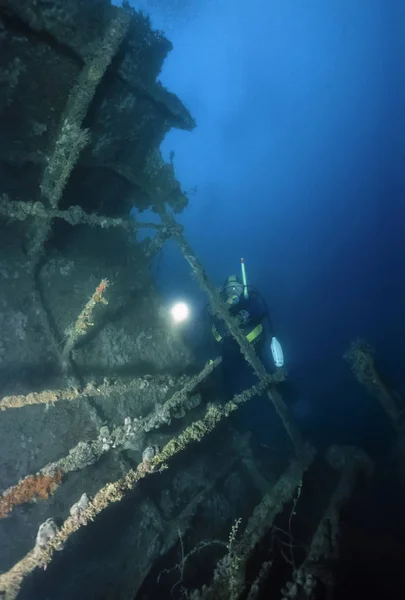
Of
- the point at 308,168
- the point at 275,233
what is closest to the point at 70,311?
the point at 275,233

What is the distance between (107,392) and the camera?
13.4 ft

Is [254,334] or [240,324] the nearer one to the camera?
[240,324]

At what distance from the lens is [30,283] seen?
529 centimetres

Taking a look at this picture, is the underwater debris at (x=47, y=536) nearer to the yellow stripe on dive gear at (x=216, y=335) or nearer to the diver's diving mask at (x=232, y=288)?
the yellow stripe on dive gear at (x=216, y=335)

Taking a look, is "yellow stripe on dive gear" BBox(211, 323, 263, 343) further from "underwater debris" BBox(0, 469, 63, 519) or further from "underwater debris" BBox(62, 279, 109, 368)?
"underwater debris" BBox(0, 469, 63, 519)

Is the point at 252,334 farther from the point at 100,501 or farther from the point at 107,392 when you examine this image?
the point at 100,501

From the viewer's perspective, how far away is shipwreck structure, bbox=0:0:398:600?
12.4 feet

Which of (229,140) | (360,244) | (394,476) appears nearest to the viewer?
(394,476)

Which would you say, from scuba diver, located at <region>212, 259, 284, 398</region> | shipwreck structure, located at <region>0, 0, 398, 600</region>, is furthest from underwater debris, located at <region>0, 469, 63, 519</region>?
scuba diver, located at <region>212, 259, 284, 398</region>

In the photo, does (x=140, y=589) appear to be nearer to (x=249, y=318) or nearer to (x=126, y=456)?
Answer: (x=126, y=456)

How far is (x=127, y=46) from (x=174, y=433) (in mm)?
5857

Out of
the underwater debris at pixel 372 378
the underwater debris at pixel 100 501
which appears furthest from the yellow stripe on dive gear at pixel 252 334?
the underwater debris at pixel 100 501

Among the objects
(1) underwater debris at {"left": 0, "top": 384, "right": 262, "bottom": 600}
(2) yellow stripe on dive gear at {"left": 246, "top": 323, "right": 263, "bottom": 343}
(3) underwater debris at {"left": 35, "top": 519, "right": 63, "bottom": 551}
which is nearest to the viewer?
(1) underwater debris at {"left": 0, "top": 384, "right": 262, "bottom": 600}

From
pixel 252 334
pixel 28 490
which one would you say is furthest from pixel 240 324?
pixel 28 490
